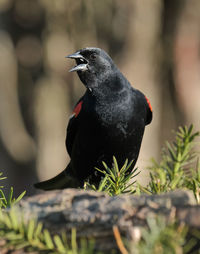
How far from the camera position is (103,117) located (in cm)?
385

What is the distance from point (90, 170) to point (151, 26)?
24.2ft

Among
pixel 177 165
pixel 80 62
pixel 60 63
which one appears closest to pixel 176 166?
pixel 177 165

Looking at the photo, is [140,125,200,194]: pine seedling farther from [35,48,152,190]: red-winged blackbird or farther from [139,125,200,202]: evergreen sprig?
[35,48,152,190]: red-winged blackbird

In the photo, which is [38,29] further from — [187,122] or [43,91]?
[187,122]

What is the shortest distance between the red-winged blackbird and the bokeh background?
6.18m

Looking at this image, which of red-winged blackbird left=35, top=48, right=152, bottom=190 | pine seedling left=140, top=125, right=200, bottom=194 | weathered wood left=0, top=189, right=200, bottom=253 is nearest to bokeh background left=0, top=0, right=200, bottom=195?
red-winged blackbird left=35, top=48, right=152, bottom=190

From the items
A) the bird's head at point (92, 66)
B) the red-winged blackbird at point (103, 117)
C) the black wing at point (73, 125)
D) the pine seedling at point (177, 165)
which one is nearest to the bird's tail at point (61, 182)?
the black wing at point (73, 125)

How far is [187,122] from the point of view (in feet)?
32.1

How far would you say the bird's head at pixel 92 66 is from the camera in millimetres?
3998

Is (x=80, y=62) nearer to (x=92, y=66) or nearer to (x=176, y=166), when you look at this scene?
(x=92, y=66)

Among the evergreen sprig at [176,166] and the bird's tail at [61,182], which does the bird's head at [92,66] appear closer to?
the bird's tail at [61,182]

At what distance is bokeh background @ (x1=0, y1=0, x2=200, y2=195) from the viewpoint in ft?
34.1

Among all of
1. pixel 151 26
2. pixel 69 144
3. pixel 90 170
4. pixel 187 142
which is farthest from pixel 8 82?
pixel 187 142

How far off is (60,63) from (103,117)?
25.7 feet
